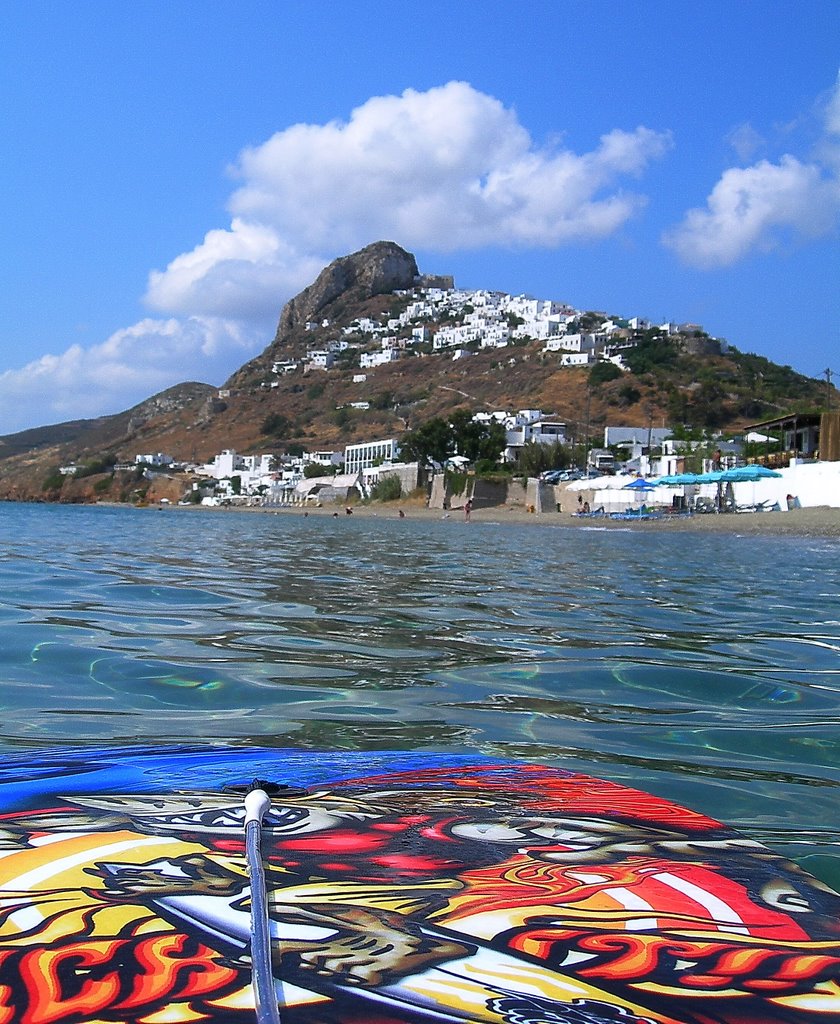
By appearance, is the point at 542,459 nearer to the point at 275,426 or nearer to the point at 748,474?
the point at 748,474

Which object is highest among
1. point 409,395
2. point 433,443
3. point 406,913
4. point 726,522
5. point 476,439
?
point 409,395

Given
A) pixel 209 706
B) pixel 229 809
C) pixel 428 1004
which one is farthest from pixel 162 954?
pixel 209 706

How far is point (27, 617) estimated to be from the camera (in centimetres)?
816

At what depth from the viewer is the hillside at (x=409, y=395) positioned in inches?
3848

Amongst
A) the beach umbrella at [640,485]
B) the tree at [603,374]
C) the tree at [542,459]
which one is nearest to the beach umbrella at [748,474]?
the beach umbrella at [640,485]

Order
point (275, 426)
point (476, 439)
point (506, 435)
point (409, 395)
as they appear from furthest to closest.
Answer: point (275, 426)
point (409, 395)
point (506, 435)
point (476, 439)

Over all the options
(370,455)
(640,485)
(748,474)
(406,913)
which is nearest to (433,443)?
(370,455)

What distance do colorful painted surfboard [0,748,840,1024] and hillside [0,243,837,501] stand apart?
83.7 metres

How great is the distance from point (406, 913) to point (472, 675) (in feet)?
14.4

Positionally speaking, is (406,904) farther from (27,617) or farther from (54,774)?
(27,617)

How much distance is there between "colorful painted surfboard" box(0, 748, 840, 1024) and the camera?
143 cm

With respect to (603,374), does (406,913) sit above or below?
below

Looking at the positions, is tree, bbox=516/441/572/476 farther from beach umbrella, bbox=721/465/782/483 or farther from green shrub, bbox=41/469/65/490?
green shrub, bbox=41/469/65/490

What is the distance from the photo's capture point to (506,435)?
80.0 meters
